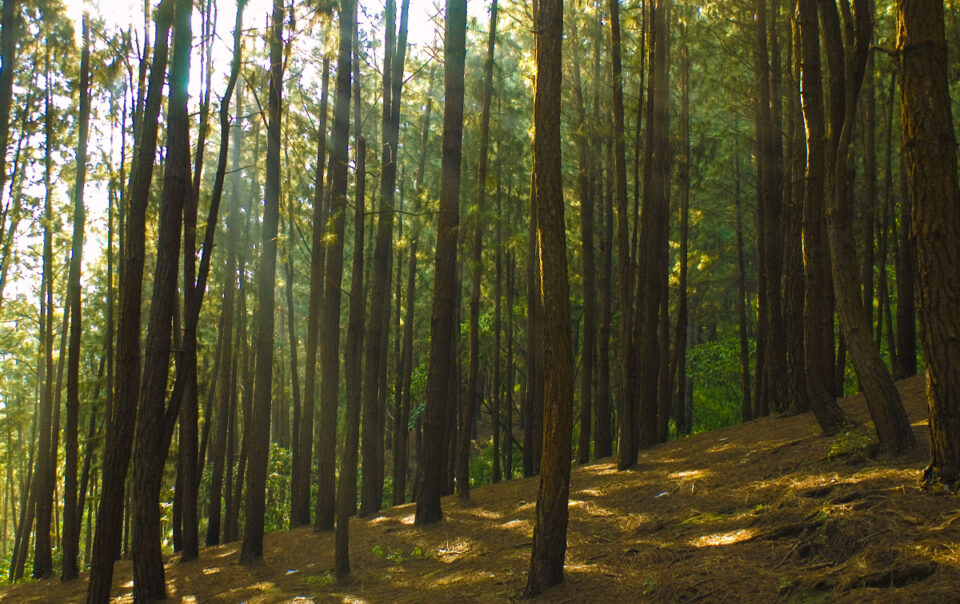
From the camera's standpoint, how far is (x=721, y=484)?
26.2ft

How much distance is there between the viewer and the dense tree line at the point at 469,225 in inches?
246

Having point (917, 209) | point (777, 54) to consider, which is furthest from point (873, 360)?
point (777, 54)

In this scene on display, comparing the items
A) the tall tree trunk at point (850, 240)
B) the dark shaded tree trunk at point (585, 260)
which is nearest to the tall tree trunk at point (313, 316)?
the dark shaded tree trunk at point (585, 260)

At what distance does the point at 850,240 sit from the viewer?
7145 mm

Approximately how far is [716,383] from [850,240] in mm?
16650

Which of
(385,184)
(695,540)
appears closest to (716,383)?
(385,184)

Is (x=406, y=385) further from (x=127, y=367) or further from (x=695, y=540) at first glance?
(x=695, y=540)

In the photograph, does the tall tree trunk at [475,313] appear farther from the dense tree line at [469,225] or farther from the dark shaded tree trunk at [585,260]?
the dark shaded tree trunk at [585,260]

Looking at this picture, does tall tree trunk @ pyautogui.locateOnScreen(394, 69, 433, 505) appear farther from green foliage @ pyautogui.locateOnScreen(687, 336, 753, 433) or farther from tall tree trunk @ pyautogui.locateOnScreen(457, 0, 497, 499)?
green foliage @ pyautogui.locateOnScreen(687, 336, 753, 433)

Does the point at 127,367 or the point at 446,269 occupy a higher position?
the point at 446,269

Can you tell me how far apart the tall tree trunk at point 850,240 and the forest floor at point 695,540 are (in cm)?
38

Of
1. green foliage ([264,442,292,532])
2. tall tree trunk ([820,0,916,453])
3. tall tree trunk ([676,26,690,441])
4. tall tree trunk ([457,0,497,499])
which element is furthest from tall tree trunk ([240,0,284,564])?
green foliage ([264,442,292,532])

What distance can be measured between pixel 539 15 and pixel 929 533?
4986mm

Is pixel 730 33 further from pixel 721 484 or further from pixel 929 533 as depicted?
pixel 929 533
